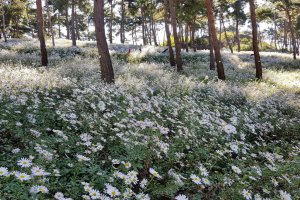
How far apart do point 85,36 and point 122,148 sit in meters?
86.0

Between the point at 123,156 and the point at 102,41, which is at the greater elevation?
the point at 102,41

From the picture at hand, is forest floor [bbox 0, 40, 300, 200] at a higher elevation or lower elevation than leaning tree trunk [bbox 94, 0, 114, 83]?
lower

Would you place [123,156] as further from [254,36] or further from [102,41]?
[254,36]

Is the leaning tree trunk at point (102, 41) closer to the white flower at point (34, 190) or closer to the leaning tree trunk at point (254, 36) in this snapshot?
the white flower at point (34, 190)

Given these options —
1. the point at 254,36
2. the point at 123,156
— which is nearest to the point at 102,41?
the point at 123,156

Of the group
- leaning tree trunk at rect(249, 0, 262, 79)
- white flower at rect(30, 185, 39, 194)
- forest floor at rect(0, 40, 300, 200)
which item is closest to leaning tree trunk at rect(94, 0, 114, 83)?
forest floor at rect(0, 40, 300, 200)

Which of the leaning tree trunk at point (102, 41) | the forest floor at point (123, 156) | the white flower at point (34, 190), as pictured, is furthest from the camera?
the leaning tree trunk at point (102, 41)

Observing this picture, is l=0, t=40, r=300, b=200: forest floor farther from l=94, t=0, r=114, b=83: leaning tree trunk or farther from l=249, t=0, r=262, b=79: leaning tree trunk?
l=249, t=0, r=262, b=79: leaning tree trunk

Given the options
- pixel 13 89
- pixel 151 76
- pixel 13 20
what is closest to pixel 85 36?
pixel 13 20

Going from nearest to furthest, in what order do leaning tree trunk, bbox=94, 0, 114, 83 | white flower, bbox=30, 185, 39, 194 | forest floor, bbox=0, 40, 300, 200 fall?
white flower, bbox=30, 185, 39, 194 < forest floor, bbox=0, 40, 300, 200 < leaning tree trunk, bbox=94, 0, 114, 83

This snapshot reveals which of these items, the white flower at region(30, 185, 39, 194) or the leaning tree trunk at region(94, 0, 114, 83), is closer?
the white flower at region(30, 185, 39, 194)

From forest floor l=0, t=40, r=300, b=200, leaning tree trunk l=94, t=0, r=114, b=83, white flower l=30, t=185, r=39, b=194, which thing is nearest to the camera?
white flower l=30, t=185, r=39, b=194

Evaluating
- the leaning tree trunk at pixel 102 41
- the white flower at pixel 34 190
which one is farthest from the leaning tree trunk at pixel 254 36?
the white flower at pixel 34 190

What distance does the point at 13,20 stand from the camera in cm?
4194
